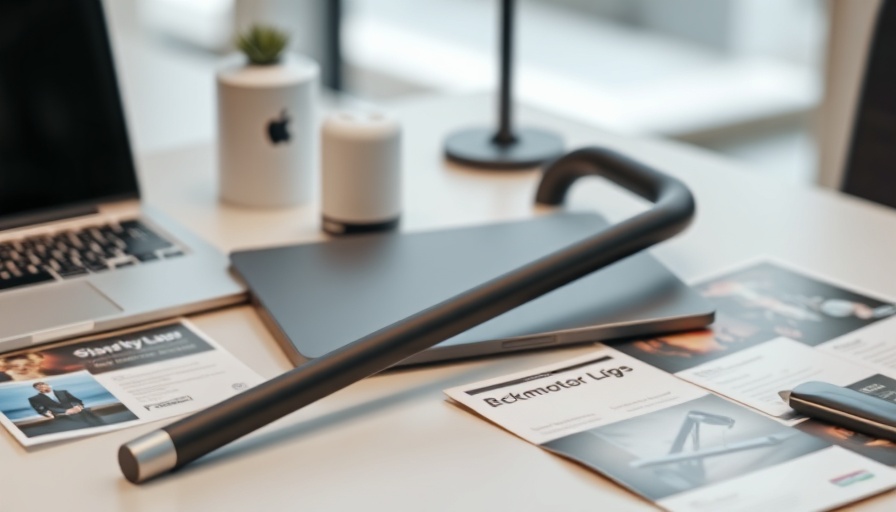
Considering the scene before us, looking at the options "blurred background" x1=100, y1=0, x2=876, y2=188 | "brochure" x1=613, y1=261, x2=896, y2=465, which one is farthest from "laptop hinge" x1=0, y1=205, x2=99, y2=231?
"blurred background" x1=100, y1=0, x2=876, y2=188

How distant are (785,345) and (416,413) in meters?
0.28

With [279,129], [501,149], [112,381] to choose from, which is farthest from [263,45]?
[112,381]

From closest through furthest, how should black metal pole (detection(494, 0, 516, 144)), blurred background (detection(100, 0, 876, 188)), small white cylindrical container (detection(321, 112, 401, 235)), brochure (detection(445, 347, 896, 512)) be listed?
brochure (detection(445, 347, 896, 512))
small white cylindrical container (detection(321, 112, 401, 235))
black metal pole (detection(494, 0, 516, 144))
blurred background (detection(100, 0, 876, 188))

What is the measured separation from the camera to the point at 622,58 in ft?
10.9

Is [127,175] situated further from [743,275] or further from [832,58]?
[832,58]

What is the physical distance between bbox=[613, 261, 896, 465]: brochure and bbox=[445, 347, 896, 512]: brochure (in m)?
0.02

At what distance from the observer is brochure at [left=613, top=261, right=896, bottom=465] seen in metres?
0.77

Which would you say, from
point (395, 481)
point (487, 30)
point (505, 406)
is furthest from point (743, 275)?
point (487, 30)

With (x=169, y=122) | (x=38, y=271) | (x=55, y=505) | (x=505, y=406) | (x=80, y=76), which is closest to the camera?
(x=55, y=505)

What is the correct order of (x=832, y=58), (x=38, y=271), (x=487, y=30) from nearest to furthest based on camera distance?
(x=38, y=271)
(x=832, y=58)
(x=487, y=30)

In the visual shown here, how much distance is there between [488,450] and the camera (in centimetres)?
71

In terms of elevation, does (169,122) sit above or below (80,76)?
below

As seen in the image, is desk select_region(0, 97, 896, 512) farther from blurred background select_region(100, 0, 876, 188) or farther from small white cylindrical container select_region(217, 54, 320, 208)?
blurred background select_region(100, 0, 876, 188)

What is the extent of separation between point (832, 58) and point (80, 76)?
54.7 inches
